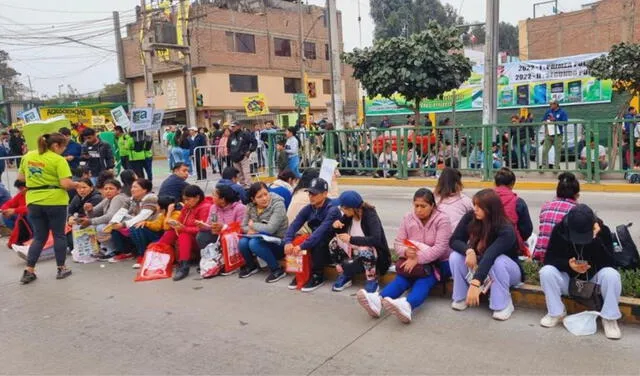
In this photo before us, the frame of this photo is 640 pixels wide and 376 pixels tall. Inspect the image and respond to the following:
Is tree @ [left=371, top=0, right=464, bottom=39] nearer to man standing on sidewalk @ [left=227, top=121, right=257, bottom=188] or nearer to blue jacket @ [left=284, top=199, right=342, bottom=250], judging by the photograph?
man standing on sidewalk @ [left=227, top=121, right=257, bottom=188]

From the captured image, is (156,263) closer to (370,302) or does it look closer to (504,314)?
(370,302)

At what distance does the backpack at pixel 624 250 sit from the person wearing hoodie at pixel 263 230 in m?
3.16

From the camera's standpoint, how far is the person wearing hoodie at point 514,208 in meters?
5.09

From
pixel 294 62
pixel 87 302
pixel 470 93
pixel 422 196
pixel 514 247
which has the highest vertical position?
pixel 294 62

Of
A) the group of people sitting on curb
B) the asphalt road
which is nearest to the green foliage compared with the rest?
the group of people sitting on curb

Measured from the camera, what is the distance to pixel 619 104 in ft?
63.6

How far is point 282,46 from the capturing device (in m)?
44.2

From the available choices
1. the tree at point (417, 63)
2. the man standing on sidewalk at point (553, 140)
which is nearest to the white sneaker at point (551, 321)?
the man standing on sidewalk at point (553, 140)

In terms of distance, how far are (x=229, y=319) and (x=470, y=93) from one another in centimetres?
1953

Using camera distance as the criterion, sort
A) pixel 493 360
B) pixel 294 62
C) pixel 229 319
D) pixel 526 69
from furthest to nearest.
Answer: pixel 294 62 → pixel 526 69 → pixel 229 319 → pixel 493 360

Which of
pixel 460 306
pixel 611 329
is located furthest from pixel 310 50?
pixel 611 329

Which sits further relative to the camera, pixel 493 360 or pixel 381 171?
pixel 381 171

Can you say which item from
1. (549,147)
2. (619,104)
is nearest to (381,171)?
(549,147)

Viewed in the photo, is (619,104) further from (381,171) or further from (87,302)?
(87,302)
